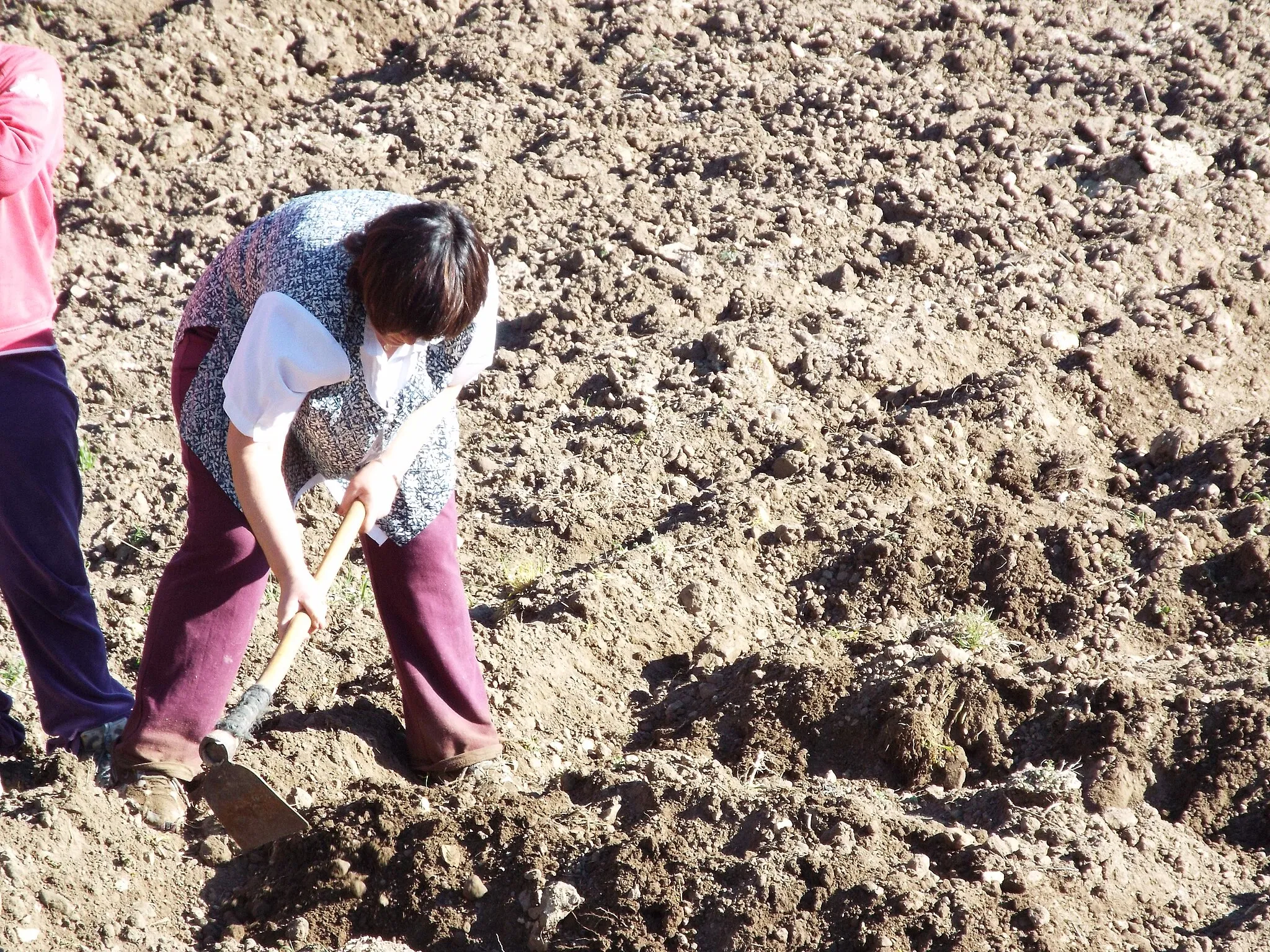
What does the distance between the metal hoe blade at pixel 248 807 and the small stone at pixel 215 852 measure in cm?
14

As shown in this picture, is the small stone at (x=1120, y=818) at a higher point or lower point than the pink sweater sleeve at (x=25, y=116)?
lower

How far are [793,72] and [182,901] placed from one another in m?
4.96

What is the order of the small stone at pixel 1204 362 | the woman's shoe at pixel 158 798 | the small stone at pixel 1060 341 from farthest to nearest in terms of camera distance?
1. the small stone at pixel 1060 341
2. the small stone at pixel 1204 362
3. the woman's shoe at pixel 158 798

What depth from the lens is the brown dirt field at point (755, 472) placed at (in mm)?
2646

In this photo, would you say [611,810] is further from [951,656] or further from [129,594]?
[129,594]

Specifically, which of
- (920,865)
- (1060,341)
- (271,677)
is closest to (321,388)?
(271,677)

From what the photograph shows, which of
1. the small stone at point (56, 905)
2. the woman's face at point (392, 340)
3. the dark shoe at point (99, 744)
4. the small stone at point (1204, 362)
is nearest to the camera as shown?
the woman's face at point (392, 340)

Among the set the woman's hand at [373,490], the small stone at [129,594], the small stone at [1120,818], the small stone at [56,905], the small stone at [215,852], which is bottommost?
the small stone at [129,594]

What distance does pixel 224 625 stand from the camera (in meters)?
2.88

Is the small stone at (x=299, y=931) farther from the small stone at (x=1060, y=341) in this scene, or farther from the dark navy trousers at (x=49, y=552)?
the small stone at (x=1060, y=341)

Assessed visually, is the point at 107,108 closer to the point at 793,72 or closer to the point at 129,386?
the point at 129,386

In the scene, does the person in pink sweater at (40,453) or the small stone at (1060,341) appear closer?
the person in pink sweater at (40,453)

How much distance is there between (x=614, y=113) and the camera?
5.96 m

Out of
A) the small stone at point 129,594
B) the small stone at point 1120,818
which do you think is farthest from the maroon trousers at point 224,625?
the small stone at point 1120,818
